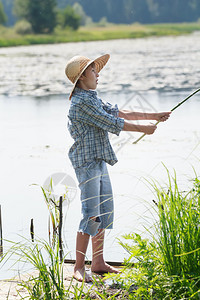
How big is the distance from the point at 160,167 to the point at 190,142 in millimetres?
1201

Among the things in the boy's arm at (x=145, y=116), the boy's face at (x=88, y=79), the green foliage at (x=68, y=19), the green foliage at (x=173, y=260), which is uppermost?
the green foliage at (x=68, y=19)

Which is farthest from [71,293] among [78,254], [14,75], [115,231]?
[14,75]

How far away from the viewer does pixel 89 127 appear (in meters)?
3.12

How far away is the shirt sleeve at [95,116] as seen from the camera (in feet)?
10.1

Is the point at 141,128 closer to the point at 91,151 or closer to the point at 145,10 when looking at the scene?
the point at 91,151

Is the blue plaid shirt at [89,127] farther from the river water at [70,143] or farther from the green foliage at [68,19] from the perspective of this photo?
the green foliage at [68,19]

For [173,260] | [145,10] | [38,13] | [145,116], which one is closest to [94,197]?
[145,116]

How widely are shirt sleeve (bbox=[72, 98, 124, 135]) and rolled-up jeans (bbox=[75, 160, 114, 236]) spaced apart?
18 cm

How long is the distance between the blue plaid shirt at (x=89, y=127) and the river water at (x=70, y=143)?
27cm

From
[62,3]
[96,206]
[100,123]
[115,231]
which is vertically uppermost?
[62,3]

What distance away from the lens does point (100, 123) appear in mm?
3096

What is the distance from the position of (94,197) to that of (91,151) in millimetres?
219

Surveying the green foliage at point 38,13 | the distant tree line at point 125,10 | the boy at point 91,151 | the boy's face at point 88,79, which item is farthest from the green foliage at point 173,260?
the distant tree line at point 125,10

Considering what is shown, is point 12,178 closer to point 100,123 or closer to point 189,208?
point 100,123
